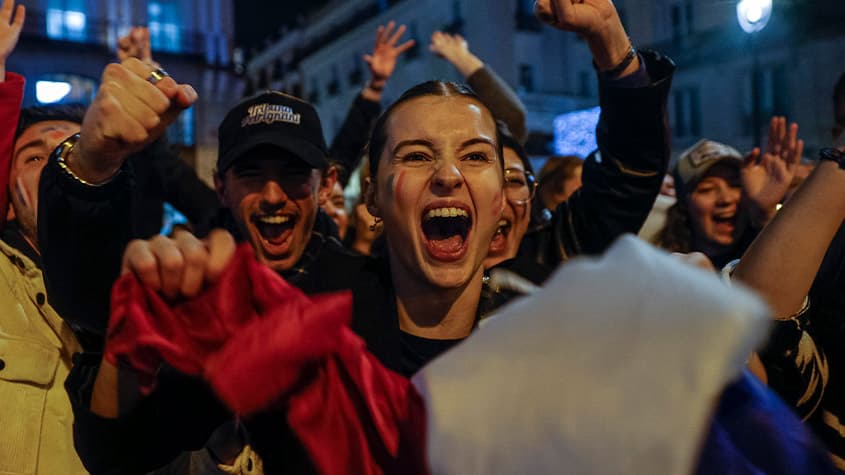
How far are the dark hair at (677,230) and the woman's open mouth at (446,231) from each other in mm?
2248

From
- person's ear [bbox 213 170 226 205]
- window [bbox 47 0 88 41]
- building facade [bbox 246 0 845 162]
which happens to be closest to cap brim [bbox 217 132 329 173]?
person's ear [bbox 213 170 226 205]

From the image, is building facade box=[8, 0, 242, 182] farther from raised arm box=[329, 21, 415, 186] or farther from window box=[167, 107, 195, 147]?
raised arm box=[329, 21, 415, 186]

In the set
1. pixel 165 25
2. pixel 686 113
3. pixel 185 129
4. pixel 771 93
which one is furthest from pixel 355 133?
pixel 165 25

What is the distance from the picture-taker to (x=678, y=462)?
35.8 inches

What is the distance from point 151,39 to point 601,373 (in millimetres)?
32929

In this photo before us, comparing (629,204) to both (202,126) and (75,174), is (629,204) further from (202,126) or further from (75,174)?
(202,126)

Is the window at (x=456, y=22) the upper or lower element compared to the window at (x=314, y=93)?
upper

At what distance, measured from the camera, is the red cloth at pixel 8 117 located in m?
2.08

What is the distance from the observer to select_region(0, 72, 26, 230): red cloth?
208 cm

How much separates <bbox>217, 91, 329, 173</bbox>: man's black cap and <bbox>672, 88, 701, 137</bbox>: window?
24557mm

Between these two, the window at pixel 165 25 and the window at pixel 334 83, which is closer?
the window at pixel 165 25

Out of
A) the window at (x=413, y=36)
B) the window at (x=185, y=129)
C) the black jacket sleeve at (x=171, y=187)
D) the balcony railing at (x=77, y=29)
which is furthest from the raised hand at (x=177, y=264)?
the window at (x=413, y=36)

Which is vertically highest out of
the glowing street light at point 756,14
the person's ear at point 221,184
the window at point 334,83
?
the glowing street light at point 756,14

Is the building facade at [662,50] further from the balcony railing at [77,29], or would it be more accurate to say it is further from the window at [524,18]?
the balcony railing at [77,29]
